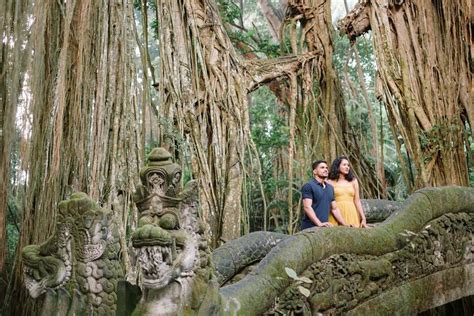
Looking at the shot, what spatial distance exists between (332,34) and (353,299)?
14.4ft

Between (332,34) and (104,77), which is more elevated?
(332,34)

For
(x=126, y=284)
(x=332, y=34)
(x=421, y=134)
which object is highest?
(x=332, y=34)

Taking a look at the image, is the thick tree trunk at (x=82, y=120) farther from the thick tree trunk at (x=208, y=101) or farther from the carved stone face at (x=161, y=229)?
the carved stone face at (x=161, y=229)

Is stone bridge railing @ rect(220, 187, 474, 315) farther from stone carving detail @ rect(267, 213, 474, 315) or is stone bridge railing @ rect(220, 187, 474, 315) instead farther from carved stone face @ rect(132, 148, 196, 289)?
carved stone face @ rect(132, 148, 196, 289)

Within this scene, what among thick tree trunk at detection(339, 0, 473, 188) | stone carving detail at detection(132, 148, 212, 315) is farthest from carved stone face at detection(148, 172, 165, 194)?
thick tree trunk at detection(339, 0, 473, 188)

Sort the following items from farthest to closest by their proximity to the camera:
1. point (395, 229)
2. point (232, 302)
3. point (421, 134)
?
point (421, 134)
point (395, 229)
point (232, 302)

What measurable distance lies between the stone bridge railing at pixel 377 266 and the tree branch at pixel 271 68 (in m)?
2.64

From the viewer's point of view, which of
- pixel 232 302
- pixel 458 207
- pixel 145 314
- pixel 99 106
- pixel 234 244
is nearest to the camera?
pixel 145 314

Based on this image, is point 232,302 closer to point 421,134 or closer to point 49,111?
point 49,111

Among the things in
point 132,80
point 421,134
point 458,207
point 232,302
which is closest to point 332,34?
point 421,134

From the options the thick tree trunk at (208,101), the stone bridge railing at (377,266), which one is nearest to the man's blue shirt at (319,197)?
the stone bridge railing at (377,266)

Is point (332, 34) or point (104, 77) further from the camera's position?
point (332, 34)

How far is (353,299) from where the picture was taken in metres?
4.31

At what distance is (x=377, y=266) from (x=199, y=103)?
75.9 inches
